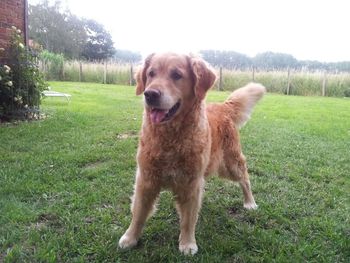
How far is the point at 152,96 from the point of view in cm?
234

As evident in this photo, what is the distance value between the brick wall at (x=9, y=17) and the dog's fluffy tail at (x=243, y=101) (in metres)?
5.33

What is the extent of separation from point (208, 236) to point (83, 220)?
3.62 ft

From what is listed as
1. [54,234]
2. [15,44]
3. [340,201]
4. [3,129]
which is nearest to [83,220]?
[54,234]

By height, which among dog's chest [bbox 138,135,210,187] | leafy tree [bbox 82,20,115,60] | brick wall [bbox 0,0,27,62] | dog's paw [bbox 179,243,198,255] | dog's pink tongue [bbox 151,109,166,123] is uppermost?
leafy tree [bbox 82,20,115,60]

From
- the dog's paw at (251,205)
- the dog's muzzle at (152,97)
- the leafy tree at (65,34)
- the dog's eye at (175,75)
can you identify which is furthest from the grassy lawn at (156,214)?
the leafy tree at (65,34)

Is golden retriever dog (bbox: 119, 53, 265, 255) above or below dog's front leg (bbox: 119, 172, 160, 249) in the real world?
above

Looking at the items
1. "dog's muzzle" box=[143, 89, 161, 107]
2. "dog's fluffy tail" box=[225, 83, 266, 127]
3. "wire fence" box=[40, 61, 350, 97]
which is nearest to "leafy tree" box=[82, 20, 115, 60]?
"wire fence" box=[40, 61, 350, 97]

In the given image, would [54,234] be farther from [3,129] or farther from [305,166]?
[3,129]

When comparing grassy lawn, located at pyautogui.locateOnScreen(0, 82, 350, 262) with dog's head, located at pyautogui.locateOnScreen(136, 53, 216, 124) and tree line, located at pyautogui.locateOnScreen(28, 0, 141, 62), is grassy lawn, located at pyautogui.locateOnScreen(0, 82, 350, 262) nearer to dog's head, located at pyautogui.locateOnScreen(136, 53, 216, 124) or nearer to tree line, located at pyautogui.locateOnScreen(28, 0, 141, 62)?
dog's head, located at pyautogui.locateOnScreen(136, 53, 216, 124)

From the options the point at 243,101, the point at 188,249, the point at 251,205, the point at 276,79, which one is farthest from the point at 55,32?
the point at 188,249

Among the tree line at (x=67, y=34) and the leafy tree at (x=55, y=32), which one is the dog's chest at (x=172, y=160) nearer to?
the tree line at (x=67, y=34)

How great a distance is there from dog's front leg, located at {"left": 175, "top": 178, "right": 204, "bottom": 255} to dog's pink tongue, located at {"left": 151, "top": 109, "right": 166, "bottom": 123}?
566 millimetres

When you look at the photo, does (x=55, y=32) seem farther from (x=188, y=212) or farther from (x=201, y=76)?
(x=188, y=212)

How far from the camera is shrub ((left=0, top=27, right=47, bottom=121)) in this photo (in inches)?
271
